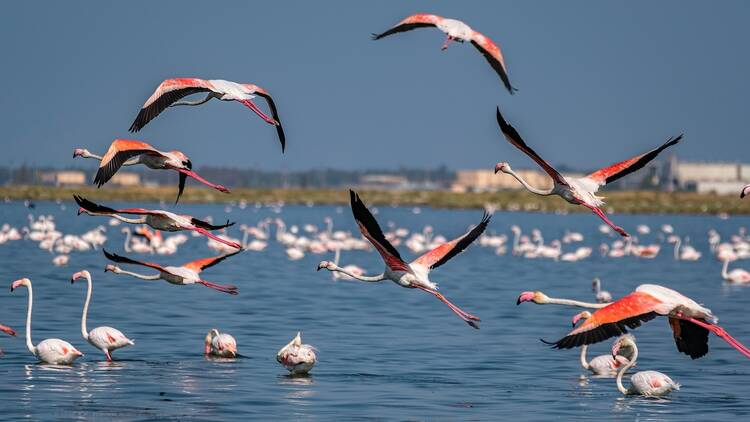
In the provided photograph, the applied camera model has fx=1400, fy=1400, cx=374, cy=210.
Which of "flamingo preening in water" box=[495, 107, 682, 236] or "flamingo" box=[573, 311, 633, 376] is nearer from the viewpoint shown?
"flamingo preening in water" box=[495, 107, 682, 236]

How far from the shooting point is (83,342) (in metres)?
20.8

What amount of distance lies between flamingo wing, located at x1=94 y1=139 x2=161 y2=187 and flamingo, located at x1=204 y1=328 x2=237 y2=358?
13.3 ft

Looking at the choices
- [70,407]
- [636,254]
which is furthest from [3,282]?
[636,254]

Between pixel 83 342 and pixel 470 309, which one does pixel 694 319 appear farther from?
pixel 470 309

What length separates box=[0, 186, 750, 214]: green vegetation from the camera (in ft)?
353

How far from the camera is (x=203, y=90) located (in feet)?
54.5

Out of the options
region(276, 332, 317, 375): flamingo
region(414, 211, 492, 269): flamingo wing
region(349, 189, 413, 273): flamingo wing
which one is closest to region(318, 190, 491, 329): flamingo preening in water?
region(414, 211, 492, 269): flamingo wing

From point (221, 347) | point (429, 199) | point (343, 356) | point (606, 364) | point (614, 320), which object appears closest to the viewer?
point (614, 320)

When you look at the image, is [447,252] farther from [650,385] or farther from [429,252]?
[650,385]

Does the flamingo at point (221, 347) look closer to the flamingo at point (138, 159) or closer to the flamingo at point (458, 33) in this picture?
the flamingo at point (138, 159)

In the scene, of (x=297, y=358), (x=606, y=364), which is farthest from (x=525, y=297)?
(x=606, y=364)

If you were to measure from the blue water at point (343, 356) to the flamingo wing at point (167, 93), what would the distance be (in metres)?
3.19

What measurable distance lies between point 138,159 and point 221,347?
370 cm

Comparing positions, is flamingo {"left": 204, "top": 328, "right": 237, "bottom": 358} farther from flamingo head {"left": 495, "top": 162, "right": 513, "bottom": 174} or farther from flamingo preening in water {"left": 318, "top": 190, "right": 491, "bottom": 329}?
flamingo head {"left": 495, "top": 162, "right": 513, "bottom": 174}
